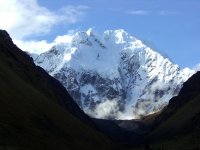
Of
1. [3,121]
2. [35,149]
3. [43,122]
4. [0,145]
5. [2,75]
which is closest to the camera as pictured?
[0,145]

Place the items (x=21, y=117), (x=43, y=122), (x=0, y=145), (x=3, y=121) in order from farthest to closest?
(x=43, y=122) → (x=21, y=117) → (x=3, y=121) → (x=0, y=145)

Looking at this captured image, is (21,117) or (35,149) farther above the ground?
(21,117)

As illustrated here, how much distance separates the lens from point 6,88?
18775cm

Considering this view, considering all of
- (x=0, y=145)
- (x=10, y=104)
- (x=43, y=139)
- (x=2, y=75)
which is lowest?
(x=0, y=145)

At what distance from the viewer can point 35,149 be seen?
468 ft

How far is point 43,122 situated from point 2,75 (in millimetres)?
25911

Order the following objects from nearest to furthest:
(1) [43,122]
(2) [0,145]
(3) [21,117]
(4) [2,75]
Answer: (2) [0,145] < (3) [21,117] < (1) [43,122] < (4) [2,75]

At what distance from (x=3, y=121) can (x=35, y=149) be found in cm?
1607

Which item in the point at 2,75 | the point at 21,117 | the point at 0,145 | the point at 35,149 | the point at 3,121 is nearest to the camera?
the point at 0,145

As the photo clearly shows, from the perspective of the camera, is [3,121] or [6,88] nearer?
[3,121]

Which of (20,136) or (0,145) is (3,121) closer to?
(20,136)

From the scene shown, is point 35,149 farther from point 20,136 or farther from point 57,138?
point 57,138


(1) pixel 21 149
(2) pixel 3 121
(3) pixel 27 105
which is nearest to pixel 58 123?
(3) pixel 27 105

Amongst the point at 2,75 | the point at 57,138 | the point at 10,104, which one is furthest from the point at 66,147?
the point at 2,75
